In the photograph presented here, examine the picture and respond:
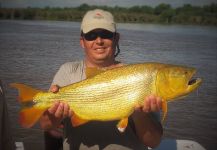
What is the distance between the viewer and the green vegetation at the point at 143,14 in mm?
37844

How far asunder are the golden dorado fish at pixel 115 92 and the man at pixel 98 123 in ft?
0.25

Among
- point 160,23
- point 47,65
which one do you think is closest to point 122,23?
point 160,23

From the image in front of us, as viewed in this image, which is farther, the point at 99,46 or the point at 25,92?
the point at 99,46

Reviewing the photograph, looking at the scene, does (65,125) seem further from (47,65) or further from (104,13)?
(47,65)

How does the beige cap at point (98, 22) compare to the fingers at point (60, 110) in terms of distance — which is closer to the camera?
the fingers at point (60, 110)

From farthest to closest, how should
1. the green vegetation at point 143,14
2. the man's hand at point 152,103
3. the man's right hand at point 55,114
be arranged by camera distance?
the green vegetation at point 143,14
the man's right hand at point 55,114
the man's hand at point 152,103

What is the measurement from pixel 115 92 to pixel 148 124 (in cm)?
39

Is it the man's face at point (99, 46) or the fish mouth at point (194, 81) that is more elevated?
the man's face at point (99, 46)

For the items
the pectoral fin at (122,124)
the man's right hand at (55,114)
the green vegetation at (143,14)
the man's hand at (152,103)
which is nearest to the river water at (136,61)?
the man's right hand at (55,114)

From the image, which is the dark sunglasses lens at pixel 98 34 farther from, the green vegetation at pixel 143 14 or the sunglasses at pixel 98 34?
the green vegetation at pixel 143 14

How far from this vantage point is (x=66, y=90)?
2.97m

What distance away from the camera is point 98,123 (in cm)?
311

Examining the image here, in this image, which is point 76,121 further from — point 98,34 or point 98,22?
point 98,22

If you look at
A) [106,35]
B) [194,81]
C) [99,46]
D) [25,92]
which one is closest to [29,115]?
[25,92]
